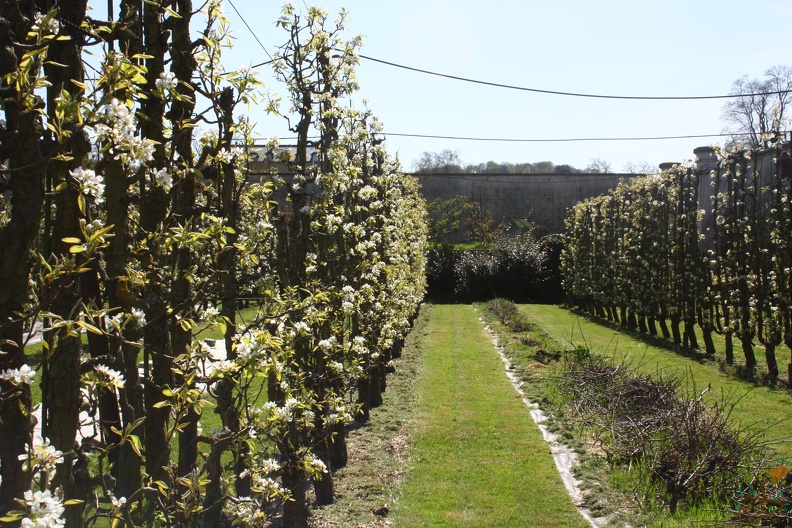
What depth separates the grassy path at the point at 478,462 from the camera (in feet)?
17.2

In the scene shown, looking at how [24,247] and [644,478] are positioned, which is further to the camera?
[644,478]

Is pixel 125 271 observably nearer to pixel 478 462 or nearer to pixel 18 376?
pixel 18 376

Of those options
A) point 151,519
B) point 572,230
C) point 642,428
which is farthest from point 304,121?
point 572,230

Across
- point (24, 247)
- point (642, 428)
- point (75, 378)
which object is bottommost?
point (642, 428)

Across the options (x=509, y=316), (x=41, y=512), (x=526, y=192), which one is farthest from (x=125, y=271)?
(x=526, y=192)

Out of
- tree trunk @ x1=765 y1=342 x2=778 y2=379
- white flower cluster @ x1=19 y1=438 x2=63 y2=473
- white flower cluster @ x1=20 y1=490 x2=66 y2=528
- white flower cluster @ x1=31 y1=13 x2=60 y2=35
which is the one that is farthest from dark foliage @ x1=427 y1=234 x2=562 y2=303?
white flower cluster @ x1=20 y1=490 x2=66 y2=528

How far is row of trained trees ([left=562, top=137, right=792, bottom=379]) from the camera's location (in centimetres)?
1027

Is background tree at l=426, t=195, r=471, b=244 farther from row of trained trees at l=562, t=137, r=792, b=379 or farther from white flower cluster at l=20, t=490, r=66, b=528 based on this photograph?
white flower cluster at l=20, t=490, r=66, b=528

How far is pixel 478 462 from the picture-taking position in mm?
6590

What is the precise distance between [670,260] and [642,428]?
32.5 feet

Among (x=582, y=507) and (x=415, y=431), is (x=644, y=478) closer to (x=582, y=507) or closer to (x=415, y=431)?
(x=582, y=507)

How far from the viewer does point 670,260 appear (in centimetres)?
1491

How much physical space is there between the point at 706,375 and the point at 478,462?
5.87 metres

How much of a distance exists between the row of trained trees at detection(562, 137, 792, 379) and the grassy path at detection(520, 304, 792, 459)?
0.72 meters
